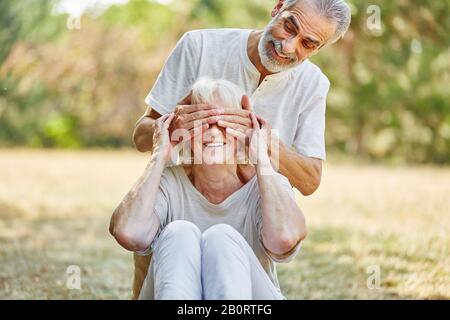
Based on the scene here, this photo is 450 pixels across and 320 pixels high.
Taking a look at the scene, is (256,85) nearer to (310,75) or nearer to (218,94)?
(310,75)

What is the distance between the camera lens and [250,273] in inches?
93.4

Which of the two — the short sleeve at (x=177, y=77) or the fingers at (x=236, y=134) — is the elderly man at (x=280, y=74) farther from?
the fingers at (x=236, y=134)

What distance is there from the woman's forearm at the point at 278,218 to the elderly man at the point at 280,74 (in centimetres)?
29

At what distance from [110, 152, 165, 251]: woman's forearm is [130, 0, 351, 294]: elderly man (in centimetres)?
37

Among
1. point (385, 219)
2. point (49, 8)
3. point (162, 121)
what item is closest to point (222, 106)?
point (162, 121)

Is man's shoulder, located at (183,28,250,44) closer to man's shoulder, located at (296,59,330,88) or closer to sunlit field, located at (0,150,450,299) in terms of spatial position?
man's shoulder, located at (296,59,330,88)

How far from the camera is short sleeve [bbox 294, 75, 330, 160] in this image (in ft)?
9.69

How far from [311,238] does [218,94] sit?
3.46m

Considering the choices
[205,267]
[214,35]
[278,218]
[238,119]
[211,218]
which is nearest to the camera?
[205,267]

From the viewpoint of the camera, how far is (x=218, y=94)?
2600mm

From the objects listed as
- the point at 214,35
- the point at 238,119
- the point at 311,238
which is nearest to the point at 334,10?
the point at 214,35

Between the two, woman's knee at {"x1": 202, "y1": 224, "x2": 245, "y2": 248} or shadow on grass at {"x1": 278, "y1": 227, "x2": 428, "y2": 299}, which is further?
shadow on grass at {"x1": 278, "y1": 227, "x2": 428, "y2": 299}

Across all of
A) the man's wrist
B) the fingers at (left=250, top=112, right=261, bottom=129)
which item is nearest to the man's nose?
the fingers at (left=250, top=112, right=261, bottom=129)

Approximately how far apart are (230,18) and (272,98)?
11620 millimetres
